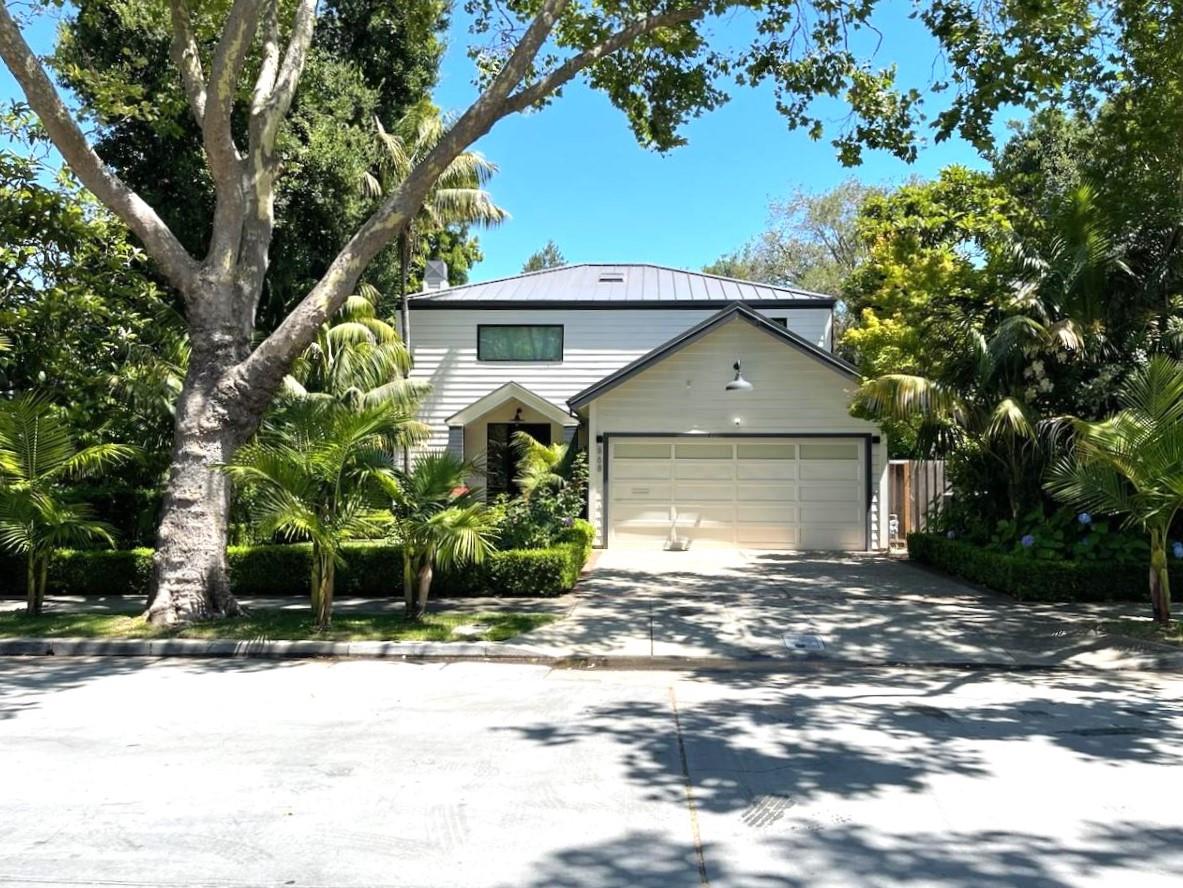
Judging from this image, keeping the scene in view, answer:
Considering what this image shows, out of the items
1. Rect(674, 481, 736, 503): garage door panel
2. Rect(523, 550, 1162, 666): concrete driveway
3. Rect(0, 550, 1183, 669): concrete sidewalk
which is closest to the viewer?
Rect(0, 550, 1183, 669): concrete sidewalk

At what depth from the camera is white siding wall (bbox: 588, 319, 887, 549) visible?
1844 centimetres

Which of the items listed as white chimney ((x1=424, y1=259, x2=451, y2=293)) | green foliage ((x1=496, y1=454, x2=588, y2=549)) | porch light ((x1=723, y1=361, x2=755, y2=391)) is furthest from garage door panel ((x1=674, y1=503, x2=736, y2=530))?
white chimney ((x1=424, y1=259, x2=451, y2=293))

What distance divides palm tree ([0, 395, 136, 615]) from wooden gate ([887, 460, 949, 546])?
51.7ft

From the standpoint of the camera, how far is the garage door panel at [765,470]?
A: 1861 cm

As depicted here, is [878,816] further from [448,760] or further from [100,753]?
[100,753]

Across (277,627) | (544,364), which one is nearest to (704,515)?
(544,364)

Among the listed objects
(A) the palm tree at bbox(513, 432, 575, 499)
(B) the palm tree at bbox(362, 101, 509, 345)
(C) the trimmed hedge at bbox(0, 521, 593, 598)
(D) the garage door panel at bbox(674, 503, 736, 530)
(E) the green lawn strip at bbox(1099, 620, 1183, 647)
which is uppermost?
(B) the palm tree at bbox(362, 101, 509, 345)

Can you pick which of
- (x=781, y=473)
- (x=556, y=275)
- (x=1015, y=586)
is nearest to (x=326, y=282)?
(x=1015, y=586)

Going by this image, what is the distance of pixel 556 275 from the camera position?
24656mm

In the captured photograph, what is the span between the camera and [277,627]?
9.88 metres

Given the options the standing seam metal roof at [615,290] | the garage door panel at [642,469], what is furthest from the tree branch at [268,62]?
the standing seam metal roof at [615,290]

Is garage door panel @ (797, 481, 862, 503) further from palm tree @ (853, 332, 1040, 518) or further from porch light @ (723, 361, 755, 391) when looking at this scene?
palm tree @ (853, 332, 1040, 518)

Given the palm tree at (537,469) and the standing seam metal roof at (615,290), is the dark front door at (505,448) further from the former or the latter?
the palm tree at (537,469)

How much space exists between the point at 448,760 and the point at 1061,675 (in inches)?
238
